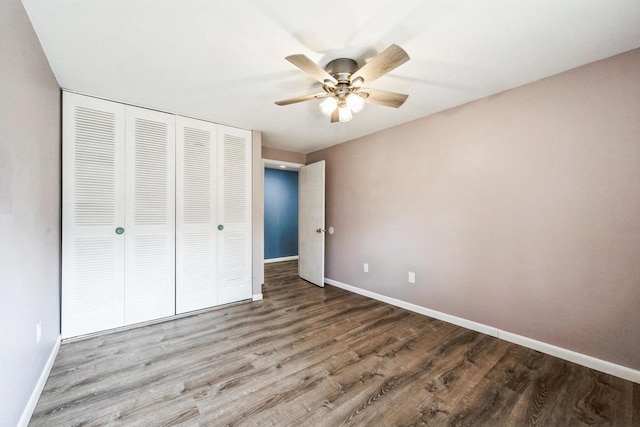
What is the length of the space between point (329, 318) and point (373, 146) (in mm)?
2326

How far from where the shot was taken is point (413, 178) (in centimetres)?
296

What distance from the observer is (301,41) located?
1.59 meters

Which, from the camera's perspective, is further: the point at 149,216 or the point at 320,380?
the point at 149,216

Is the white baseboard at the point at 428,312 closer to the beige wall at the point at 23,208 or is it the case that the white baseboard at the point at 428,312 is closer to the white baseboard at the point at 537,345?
the white baseboard at the point at 537,345

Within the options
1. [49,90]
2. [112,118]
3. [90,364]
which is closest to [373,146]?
[112,118]

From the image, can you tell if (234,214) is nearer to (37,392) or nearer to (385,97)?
(37,392)

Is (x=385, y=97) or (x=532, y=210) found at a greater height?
(x=385, y=97)

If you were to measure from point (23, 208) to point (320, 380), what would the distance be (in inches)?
83.0

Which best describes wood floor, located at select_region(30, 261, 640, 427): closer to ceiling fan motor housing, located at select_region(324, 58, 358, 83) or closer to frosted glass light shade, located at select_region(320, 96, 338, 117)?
frosted glass light shade, located at select_region(320, 96, 338, 117)

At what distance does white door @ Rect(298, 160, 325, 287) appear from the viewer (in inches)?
153

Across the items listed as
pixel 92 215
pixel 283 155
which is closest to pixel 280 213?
pixel 283 155

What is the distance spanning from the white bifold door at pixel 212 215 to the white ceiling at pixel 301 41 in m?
0.66

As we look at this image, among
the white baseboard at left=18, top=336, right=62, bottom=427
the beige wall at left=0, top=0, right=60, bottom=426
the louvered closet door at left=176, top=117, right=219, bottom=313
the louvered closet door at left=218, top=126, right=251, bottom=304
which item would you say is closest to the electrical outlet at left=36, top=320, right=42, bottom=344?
the beige wall at left=0, top=0, right=60, bottom=426

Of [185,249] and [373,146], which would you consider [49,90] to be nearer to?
[185,249]
